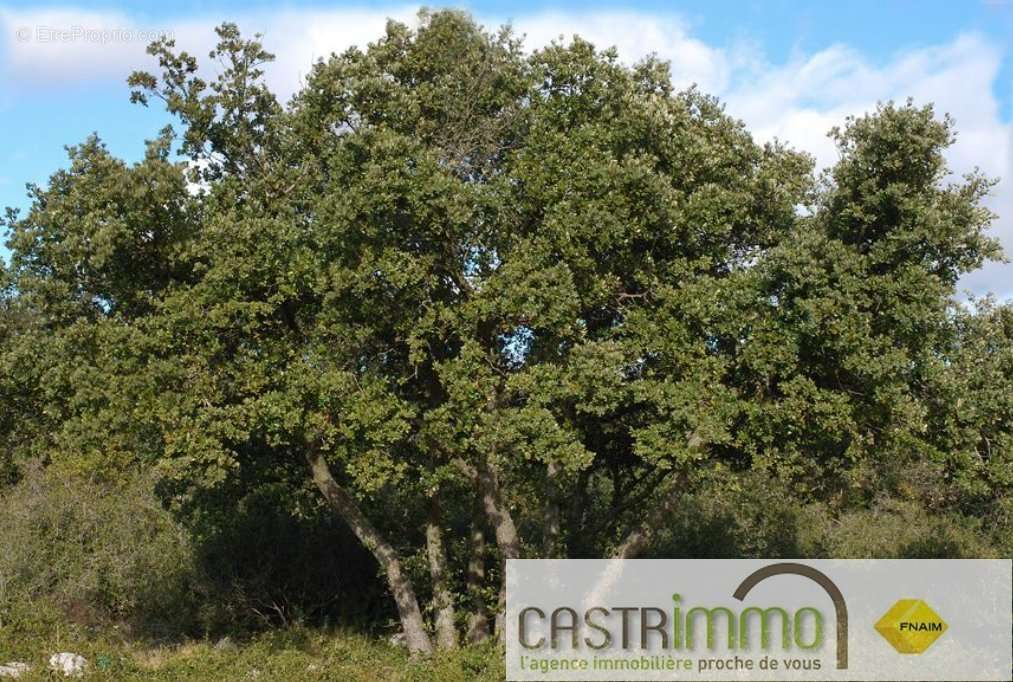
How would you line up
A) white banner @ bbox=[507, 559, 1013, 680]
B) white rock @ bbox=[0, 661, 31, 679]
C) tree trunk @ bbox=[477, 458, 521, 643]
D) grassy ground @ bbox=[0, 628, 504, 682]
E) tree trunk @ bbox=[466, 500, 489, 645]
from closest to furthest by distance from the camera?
white banner @ bbox=[507, 559, 1013, 680]
grassy ground @ bbox=[0, 628, 504, 682]
white rock @ bbox=[0, 661, 31, 679]
tree trunk @ bbox=[477, 458, 521, 643]
tree trunk @ bbox=[466, 500, 489, 645]

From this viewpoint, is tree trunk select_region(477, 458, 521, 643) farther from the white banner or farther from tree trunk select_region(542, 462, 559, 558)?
the white banner

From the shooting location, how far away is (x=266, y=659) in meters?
17.1

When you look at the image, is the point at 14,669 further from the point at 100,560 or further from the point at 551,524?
the point at 551,524

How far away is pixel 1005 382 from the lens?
1357 cm

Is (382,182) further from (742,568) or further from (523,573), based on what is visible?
(742,568)

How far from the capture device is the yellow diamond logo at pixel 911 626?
46.6 feet

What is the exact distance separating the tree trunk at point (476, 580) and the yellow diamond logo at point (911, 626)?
7.10 meters

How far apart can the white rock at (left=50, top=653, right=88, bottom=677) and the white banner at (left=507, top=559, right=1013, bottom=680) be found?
7677 mm

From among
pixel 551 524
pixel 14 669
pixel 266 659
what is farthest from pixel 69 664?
pixel 551 524

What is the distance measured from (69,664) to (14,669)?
899mm

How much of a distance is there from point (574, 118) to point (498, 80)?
191 cm

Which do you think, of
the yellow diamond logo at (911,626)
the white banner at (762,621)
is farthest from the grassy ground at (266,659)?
the yellow diamond logo at (911,626)

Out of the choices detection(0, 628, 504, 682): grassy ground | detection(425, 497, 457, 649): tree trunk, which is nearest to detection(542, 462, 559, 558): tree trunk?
detection(425, 497, 457, 649): tree trunk

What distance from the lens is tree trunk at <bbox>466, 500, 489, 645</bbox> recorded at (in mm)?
17797
